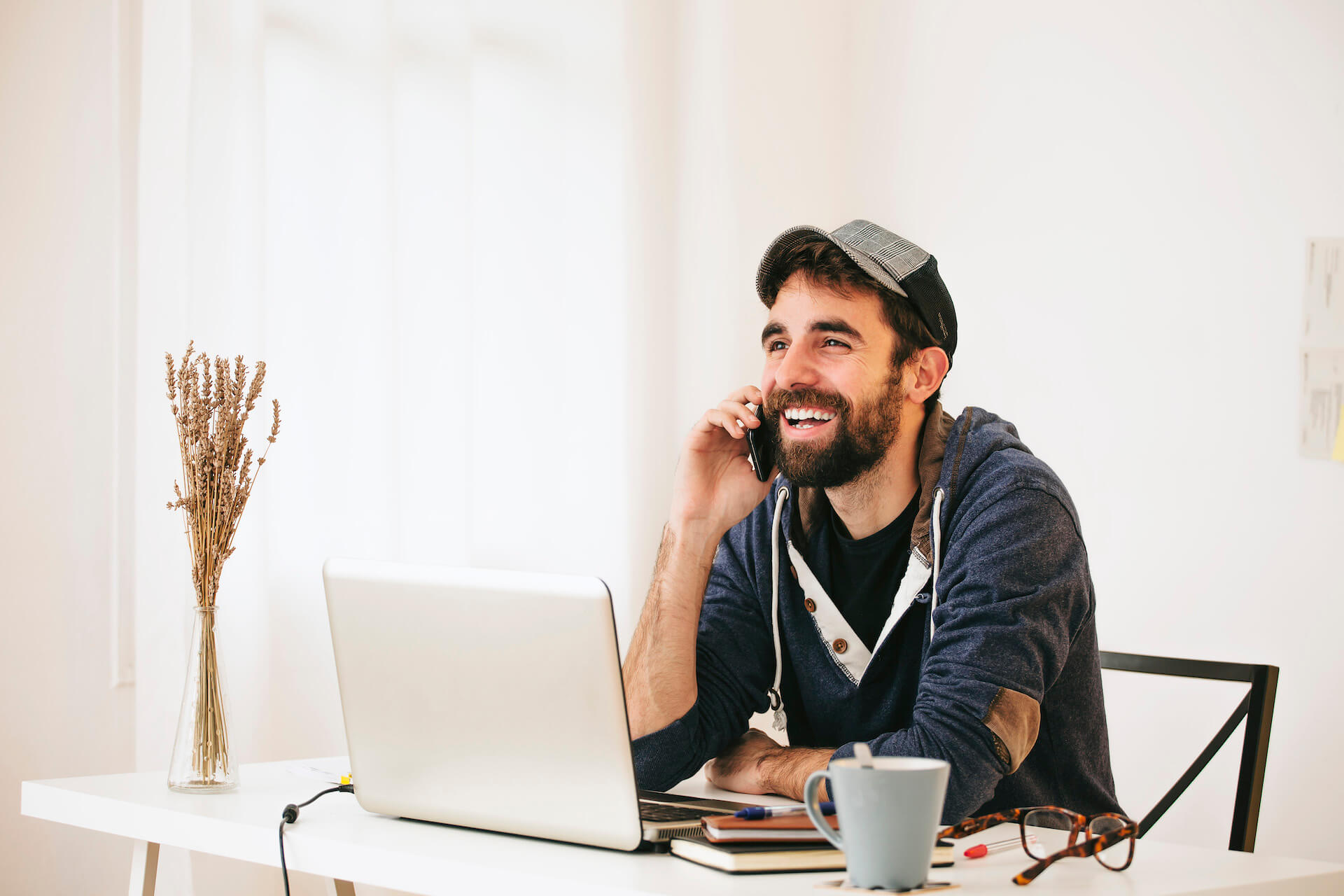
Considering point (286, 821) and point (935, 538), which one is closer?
point (286, 821)

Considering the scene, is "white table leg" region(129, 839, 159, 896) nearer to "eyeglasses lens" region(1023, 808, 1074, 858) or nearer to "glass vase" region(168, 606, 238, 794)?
"glass vase" region(168, 606, 238, 794)

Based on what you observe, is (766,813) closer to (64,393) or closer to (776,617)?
(776,617)

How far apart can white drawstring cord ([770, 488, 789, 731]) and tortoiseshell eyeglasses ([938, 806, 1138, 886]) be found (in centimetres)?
53

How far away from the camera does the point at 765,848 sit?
901 millimetres

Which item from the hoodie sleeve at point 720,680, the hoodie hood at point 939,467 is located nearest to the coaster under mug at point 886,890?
the hoodie sleeve at point 720,680

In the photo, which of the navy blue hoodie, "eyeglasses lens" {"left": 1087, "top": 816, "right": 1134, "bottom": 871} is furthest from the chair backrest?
"eyeglasses lens" {"left": 1087, "top": 816, "right": 1134, "bottom": 871}

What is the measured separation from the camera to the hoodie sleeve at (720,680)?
55.2 inches

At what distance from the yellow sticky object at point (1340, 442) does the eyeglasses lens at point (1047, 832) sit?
1.44 metres

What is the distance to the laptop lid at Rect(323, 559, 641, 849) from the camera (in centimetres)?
94

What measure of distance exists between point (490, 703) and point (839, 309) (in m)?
0.83

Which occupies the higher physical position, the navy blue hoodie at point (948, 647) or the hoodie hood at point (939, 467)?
the hoodie hood at point (939, 467)

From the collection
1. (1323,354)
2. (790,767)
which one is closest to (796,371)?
(790,767)

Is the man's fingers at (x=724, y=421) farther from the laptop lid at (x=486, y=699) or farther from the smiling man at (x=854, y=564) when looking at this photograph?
the laptop lid at (x=486, y=699)

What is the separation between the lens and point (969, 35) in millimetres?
2947
